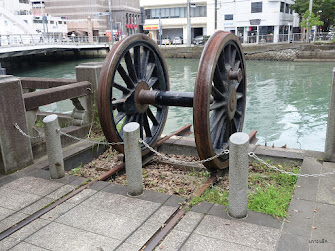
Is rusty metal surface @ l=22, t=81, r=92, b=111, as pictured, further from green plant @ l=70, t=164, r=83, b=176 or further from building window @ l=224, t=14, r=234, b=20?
building window @ l=224, t=14, r=234, b=20

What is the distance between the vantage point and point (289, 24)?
173 ft

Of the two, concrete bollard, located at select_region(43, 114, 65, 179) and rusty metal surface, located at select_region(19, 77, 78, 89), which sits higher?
rusty metal surface, located at select_region(19, 77, 78, 89)

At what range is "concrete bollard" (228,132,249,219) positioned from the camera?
11.6 feet

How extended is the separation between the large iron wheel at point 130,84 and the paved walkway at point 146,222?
1122mm

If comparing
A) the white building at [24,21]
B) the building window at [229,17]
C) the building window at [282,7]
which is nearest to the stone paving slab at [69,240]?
the building window at [282,7]

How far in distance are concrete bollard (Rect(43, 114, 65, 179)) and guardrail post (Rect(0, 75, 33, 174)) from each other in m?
0.71

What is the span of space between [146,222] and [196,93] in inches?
65.1

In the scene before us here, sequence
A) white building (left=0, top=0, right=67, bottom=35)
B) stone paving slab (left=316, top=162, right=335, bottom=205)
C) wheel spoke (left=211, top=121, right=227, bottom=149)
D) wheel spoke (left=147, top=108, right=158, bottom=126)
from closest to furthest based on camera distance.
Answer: stone paving slab (left=316, top=162, right=335, bottom=205)
wheel spoke (left=211, top=121, right=227, bottom=149)
wheel spoke (left=147, top=108, right=158, bottom=126)
white building (left=0, top=0, right=67, bottom=35)

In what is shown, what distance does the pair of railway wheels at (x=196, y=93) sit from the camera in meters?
4.33

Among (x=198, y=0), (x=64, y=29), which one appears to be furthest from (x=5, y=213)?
(x=64, y=29)

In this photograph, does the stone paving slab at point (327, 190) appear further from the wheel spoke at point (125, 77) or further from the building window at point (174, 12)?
the building window at point (174, 12)

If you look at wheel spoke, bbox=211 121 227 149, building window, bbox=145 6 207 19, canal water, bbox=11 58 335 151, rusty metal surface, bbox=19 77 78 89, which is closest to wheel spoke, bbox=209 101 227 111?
wheel spoke, bbox=211 121 227 149

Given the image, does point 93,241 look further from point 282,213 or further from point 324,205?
point 324,205

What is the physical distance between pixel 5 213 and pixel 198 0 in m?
60.4
